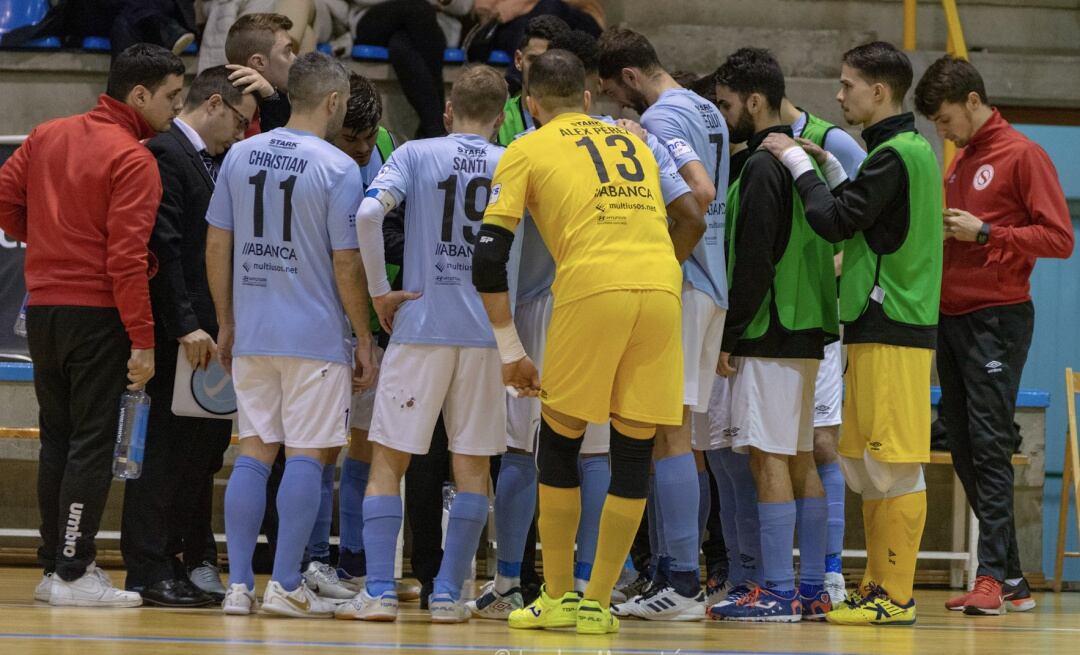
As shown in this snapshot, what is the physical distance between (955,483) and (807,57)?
3.33 metres

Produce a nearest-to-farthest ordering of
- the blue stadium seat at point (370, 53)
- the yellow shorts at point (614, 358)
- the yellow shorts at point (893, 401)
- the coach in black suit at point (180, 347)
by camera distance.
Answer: the yellow shorts at point (614, 358) → the yellow shorts at point (893, 401) → the coach in black suit at point (180, 347) → the blue stadium seat at point (370, 53)

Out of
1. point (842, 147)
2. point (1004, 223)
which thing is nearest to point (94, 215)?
point (842, 147)

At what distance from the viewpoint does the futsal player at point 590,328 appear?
14.6 ft

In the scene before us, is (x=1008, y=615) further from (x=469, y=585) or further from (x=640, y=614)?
(x=469, y=585)

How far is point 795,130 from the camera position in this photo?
6.12m

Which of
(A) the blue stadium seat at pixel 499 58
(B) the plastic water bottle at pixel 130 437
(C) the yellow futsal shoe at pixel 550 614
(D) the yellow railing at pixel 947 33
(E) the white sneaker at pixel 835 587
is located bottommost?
(E) the white sneaker at pixel 835 587

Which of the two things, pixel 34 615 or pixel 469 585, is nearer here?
pixel 34 615

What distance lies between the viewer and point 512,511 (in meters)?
5.01

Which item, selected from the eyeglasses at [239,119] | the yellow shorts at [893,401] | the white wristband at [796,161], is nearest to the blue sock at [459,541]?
the yellow shorts at [893,401]

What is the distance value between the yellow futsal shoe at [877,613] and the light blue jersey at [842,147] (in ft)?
6.29

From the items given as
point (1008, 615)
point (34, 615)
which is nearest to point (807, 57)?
point (1008, 615)

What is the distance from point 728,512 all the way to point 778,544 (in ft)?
1.88

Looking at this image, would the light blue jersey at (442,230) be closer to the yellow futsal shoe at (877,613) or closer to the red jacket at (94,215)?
the red jacket at (94,215)

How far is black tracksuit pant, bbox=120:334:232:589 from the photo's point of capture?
537cm
